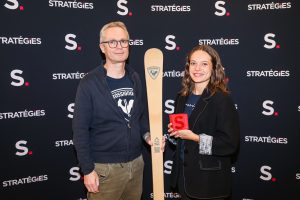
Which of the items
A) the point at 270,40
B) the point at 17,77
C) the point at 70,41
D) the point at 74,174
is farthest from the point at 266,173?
the point at 17,77

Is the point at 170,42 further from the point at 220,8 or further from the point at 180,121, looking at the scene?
the point at 180,121

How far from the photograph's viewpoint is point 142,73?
2744 mm

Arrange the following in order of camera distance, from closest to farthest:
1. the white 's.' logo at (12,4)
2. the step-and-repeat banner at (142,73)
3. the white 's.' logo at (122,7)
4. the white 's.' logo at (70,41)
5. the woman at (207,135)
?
the woman at (207,135), the white 's.' logo at (12,4), the step-and-repeat banner at (142,73), the white 's.' logo at (70,41), the white 's.' logo at (122,7)

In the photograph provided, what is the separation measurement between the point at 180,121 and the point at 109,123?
45 cm

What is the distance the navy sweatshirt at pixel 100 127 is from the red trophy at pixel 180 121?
27 centimetres

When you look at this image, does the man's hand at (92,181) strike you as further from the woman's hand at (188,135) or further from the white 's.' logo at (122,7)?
the white 's.' logo at (122,7)

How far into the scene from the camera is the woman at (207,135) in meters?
1.78

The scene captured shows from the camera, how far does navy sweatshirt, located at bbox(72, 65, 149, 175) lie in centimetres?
178

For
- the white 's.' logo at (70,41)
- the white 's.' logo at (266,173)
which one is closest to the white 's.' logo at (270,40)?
the white 's.' logo at (266,173)

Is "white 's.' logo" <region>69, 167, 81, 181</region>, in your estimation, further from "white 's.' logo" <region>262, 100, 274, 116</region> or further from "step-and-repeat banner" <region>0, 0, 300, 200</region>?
"white 's.' logo" <region>262, 100, 274, 116</region>

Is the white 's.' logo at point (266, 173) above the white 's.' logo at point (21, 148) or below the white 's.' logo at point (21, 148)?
below

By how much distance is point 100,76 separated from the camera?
6.08 ft

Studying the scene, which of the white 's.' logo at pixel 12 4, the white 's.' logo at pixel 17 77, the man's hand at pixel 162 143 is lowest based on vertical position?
the man's hand at pixel 162 143

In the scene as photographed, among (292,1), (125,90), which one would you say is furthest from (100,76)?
(292,1)
